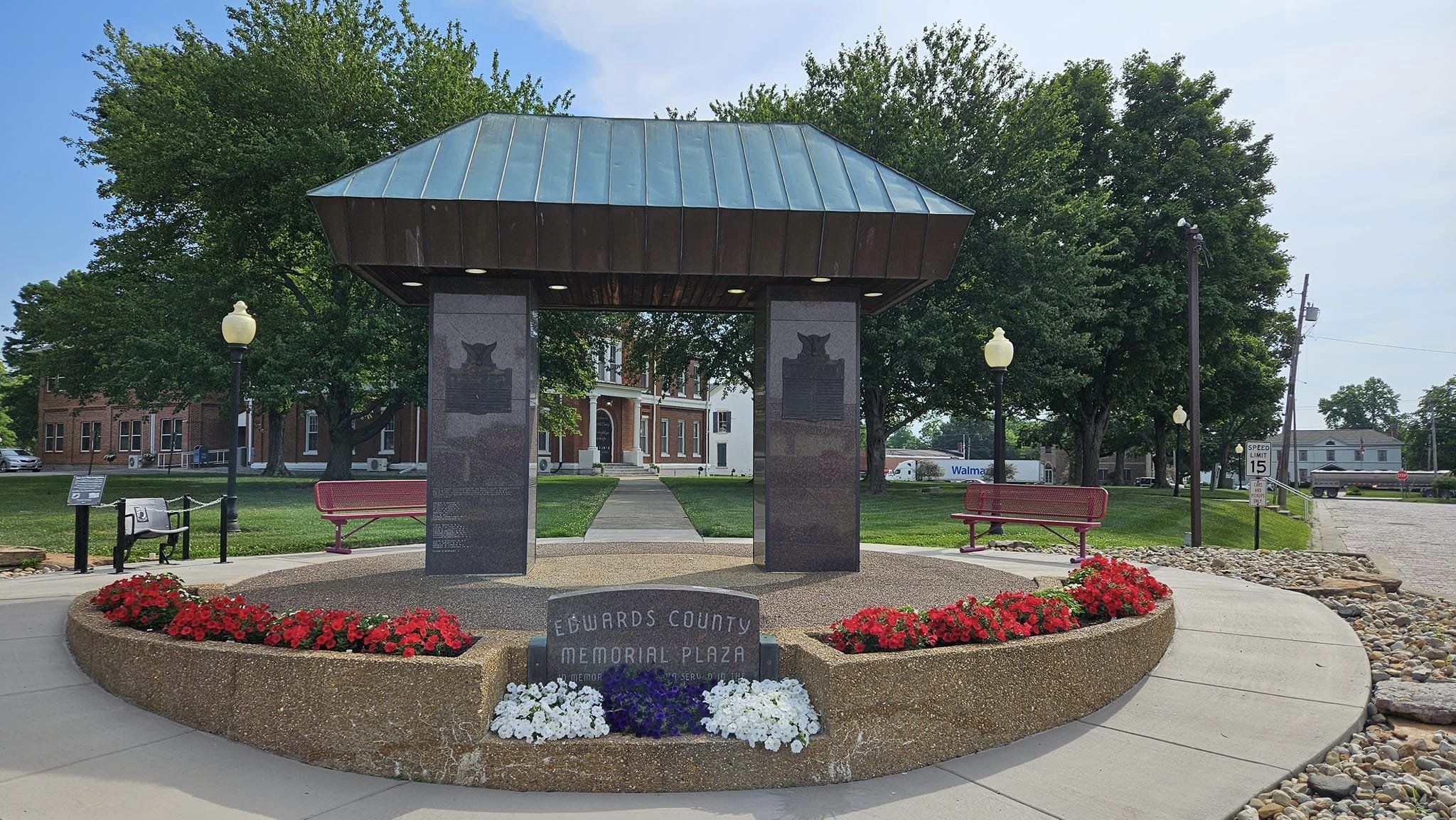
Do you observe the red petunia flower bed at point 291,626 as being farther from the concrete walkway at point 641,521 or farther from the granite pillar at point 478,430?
the concrete walkway at point 641,521

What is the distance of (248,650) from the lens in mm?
5188

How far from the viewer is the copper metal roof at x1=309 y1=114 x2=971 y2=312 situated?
8406 mm

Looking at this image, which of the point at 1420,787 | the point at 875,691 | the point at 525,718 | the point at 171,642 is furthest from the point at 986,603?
the point at 171,642

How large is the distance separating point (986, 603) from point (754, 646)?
2005mm

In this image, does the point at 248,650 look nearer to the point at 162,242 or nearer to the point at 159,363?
the point at 159,363

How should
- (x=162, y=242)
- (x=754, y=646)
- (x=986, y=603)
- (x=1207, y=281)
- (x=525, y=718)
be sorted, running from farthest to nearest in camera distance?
(x=1207, y=281) → (x=162, y=242) → (x=986, y=603) → (x=754, y=646) → (x=525, y=718)

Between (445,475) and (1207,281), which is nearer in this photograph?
(445,475)

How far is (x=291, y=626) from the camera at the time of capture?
210 inches

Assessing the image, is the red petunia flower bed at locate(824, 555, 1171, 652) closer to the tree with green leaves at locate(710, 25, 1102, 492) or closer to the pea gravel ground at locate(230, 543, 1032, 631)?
the pea gravel ground at locate(230, 543, 1032, 631)

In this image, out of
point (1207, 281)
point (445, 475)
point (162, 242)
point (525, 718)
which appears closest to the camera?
point (525, 718)

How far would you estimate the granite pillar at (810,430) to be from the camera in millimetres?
9578

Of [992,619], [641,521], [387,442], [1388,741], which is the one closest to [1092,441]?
[641,521]

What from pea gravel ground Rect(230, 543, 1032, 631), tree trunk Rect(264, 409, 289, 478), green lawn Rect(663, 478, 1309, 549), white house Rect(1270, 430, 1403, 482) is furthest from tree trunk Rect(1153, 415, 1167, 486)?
white house Rect(1270, 430, 1403, 482)

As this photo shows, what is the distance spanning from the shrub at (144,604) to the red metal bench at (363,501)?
19.4 ft
